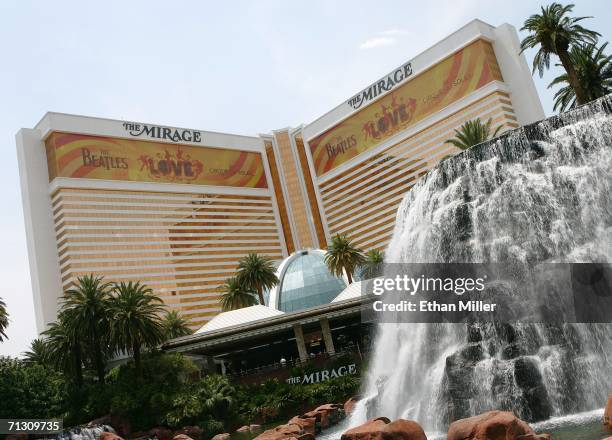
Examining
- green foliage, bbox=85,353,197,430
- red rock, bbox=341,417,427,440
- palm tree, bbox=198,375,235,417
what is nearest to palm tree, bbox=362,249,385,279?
green foliage, bbox=85,353,197,430

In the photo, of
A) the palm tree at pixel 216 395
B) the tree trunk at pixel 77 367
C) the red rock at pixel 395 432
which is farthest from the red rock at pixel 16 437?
the red rock at pixel 395 432

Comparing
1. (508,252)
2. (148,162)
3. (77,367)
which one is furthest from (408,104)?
(508,252)

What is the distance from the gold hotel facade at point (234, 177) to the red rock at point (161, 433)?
5495 cm

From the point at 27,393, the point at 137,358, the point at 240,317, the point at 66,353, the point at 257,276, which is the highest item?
the point at 257,276

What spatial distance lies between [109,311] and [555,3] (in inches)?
1747

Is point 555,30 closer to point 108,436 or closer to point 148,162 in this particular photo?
point 108,436

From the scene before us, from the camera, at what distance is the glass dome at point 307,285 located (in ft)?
271

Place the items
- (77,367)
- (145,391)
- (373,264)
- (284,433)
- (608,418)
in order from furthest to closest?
1. (373,264)
2. (77,367)
3. (145,391)
4. (284,433)
5. (608,418)

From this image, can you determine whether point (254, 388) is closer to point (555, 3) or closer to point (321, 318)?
point (321, 318)

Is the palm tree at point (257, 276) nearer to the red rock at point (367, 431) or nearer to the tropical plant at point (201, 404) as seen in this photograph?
the tropical plant at point (201, 404)

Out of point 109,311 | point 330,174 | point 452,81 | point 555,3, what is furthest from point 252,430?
point 330,174

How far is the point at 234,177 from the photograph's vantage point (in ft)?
422

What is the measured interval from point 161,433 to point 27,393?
11121 millimetres

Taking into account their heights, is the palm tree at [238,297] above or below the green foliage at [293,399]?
above
